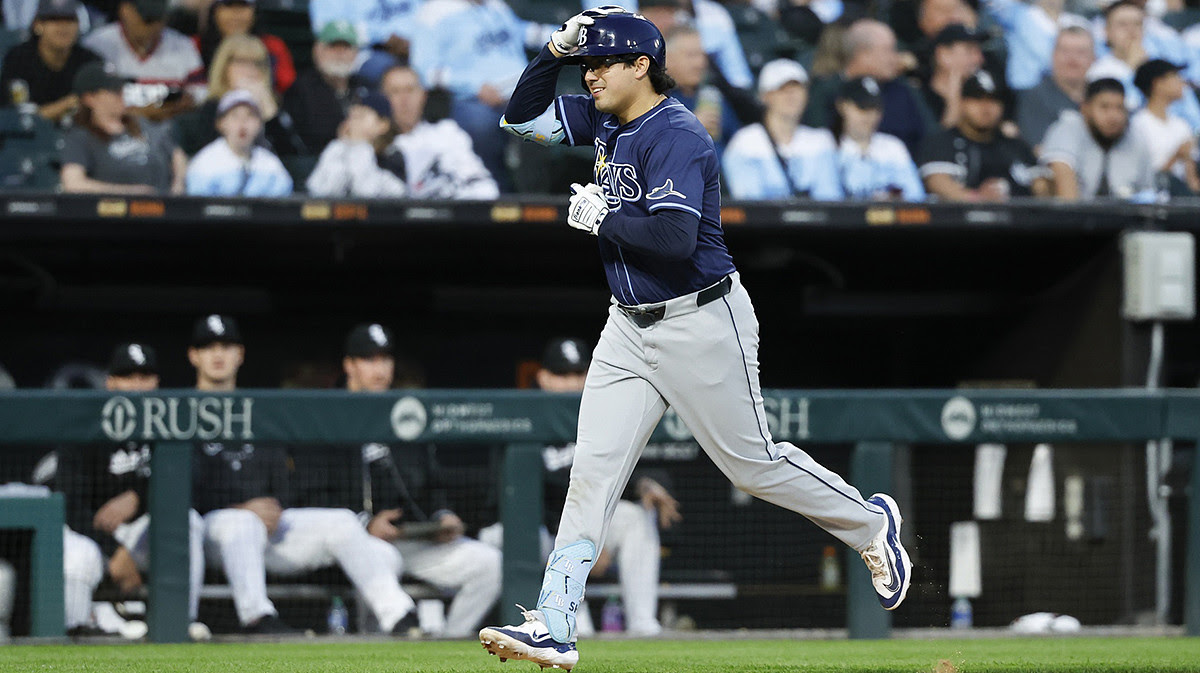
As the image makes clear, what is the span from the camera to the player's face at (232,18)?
25.1 feet

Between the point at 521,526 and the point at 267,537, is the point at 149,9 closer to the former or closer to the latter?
the point at 267,537

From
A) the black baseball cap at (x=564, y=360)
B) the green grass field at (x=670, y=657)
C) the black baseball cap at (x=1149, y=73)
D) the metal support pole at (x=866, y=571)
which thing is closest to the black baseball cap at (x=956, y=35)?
the black baseball cap at (x=1149, y=73)

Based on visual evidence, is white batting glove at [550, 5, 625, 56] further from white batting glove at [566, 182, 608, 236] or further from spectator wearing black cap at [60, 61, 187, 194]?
spectator wearing black cap at [60, 61, 187, 194]

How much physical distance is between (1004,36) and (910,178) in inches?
53.8

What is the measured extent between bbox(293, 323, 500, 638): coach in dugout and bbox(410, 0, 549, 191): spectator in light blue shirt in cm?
253

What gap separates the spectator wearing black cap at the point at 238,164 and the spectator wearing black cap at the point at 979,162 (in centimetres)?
334

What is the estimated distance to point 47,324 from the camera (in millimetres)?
8352

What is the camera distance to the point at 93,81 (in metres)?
7.23

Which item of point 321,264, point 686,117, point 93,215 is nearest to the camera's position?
point 686,117

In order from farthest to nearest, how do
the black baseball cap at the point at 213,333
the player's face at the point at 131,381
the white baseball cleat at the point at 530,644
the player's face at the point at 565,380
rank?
the player's face at the point at 565,380 < the black baseball cap at the point at 213,333 < the player's face at the point at 131,381 < the white baseball cleat at the point at 530,644

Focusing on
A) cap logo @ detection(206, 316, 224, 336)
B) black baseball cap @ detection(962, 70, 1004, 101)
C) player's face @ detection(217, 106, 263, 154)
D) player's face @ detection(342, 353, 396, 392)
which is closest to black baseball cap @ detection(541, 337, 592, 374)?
player's face @ detection(342, 353, 396, 392)

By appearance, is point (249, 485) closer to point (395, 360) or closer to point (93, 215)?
point (93, 215)

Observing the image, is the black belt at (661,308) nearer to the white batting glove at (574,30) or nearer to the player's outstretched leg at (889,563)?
the white batting glove at (574,30)

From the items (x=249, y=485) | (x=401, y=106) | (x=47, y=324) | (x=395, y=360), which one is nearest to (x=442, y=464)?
(x=249, y=485)
